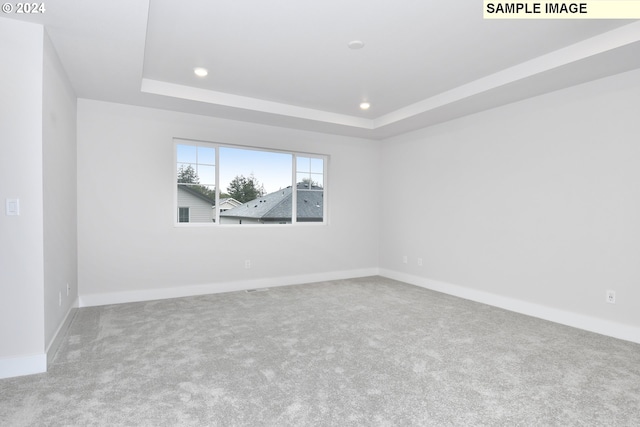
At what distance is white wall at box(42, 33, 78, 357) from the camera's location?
2.54 metres

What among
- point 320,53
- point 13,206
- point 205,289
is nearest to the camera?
point 13,206

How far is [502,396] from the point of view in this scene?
2.12 metres

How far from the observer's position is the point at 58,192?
2996mm

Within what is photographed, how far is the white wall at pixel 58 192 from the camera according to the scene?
2.54m

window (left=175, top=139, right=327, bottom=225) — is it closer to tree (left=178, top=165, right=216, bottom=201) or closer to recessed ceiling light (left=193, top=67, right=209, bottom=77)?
tree (left=178, top=165, right=216, bottom=201)

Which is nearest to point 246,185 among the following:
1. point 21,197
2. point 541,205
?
point 21,197

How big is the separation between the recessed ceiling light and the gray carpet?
8.25 feet

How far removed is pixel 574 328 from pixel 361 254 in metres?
3.14

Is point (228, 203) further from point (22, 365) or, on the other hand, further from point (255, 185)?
point (22, 365)

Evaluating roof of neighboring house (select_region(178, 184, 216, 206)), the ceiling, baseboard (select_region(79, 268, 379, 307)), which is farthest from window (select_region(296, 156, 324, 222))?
roof of neighboring house (select_region(178, 184, 216, 206))

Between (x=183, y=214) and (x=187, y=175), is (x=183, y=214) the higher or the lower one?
the lower one

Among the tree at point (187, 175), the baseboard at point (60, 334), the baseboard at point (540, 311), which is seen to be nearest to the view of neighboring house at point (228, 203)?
the tree at point (187, 175)

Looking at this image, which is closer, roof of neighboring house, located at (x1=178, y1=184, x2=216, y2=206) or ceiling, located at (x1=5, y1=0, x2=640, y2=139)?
ceiling, located at (x1=5, y1=0, x2=640, y2=139)

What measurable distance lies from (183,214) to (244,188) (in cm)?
95
